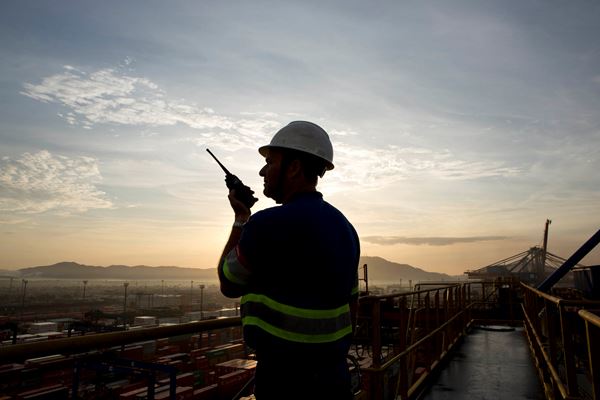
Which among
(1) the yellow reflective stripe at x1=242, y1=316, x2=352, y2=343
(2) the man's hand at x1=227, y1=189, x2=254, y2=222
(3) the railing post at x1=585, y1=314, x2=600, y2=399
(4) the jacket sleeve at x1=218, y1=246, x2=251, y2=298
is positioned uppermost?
(2) the man's hand at x1=227, y1=189, x2=254, y2=222

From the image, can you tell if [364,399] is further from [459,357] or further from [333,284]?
[459,357]

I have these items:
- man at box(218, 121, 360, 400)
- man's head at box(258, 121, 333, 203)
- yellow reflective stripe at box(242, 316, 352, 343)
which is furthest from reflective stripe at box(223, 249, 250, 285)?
man's head at box(258, 121, 333, 203)

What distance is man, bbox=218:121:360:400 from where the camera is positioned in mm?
1427

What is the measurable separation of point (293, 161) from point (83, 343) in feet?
3.80

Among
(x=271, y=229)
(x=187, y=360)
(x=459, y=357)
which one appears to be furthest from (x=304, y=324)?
(x=187, y=360)

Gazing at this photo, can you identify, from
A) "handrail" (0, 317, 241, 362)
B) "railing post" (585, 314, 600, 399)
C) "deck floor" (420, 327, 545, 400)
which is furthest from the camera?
"deck floor" (420, 327, 545, 400)

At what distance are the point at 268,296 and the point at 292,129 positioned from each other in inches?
29.5

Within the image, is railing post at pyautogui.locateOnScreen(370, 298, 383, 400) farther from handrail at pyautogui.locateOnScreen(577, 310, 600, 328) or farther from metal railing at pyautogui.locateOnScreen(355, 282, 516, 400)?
handrail at pyautogui.locateOnScreen(577, 310, 600, 328)

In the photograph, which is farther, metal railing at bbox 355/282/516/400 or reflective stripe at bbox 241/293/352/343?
metal railing at bbox 355/282/516/400

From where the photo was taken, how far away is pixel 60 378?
24297 mm

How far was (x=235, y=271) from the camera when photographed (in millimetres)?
1463

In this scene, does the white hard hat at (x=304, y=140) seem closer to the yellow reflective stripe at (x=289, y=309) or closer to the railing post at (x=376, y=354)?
the yellow reflective stripe at (x=289, y=309)

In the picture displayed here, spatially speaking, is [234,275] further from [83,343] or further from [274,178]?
[83,343]

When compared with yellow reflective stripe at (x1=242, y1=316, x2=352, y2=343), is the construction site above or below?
below
